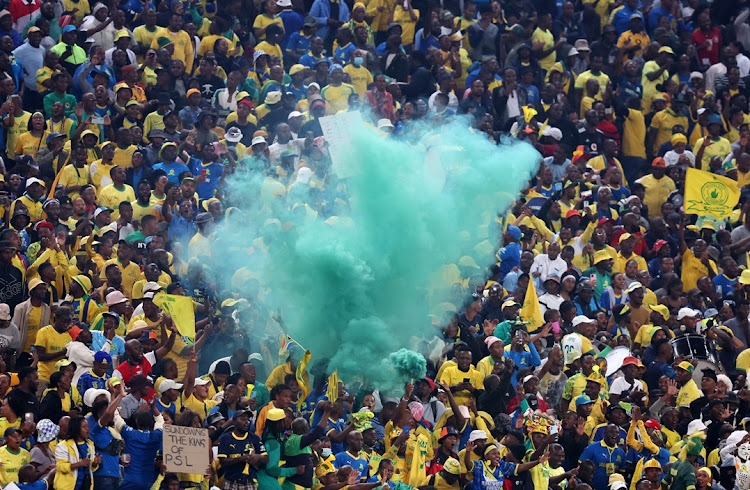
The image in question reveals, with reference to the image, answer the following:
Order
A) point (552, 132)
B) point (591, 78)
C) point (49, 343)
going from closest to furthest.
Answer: point (49, 343), point (552, 132), point (591, 78)

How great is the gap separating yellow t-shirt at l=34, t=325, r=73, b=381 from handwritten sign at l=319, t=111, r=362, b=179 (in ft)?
14.0

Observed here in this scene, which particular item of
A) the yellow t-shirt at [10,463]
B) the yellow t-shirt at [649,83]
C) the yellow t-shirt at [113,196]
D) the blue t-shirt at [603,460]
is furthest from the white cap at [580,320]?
the yellow t-shirt at [10,463]

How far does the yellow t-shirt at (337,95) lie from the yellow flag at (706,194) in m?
5.32

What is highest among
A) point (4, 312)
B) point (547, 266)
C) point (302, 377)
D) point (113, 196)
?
point (547, 266)

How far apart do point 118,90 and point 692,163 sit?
9397 mm

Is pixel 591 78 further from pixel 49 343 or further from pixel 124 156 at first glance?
pixel 49 343

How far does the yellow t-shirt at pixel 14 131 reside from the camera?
20125mm

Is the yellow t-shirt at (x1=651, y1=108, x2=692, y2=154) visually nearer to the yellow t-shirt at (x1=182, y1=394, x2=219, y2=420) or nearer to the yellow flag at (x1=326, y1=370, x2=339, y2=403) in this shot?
the yellow flag at (x1=326, y1=370, x2=339, y2=403)

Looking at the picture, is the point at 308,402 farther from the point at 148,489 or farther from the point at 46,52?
the point at 46,52

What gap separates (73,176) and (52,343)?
4049mm

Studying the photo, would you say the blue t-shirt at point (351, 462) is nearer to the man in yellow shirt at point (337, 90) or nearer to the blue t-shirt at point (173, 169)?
the blue t-shirt at point (173, 169)

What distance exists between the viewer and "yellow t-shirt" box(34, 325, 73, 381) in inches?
633

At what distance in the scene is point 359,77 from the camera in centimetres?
2341

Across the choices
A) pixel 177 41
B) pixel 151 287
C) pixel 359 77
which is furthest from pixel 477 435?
pixel 177 41
